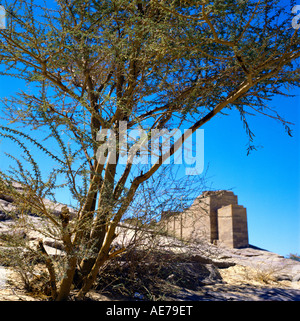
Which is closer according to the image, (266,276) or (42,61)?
(42,61)

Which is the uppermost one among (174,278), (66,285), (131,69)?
(131,69)

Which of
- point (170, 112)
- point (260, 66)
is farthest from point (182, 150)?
point (260, 66)

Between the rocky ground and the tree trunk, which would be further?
the rocky ground

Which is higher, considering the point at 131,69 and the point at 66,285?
the point at 131,69

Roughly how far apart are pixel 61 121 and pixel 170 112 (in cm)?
179

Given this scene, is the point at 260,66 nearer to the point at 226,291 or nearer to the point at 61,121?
the point at 61,121

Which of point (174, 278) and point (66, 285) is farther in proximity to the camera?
point (174, 278)

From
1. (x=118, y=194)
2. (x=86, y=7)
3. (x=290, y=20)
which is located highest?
(x=86, y=7)

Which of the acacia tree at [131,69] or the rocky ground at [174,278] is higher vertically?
the acacia tree at [131,69]

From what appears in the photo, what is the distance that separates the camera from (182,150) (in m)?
6.07

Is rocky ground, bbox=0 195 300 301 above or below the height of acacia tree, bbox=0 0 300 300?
below

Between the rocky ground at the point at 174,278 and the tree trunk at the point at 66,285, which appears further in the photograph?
the rocky ground at the point at 174,278

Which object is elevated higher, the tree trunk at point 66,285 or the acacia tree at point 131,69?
the acacia tree at point 131,69

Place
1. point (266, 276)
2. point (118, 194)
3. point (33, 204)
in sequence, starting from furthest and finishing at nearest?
point (266, 276) < point (118, 194) < point (33, 204)
